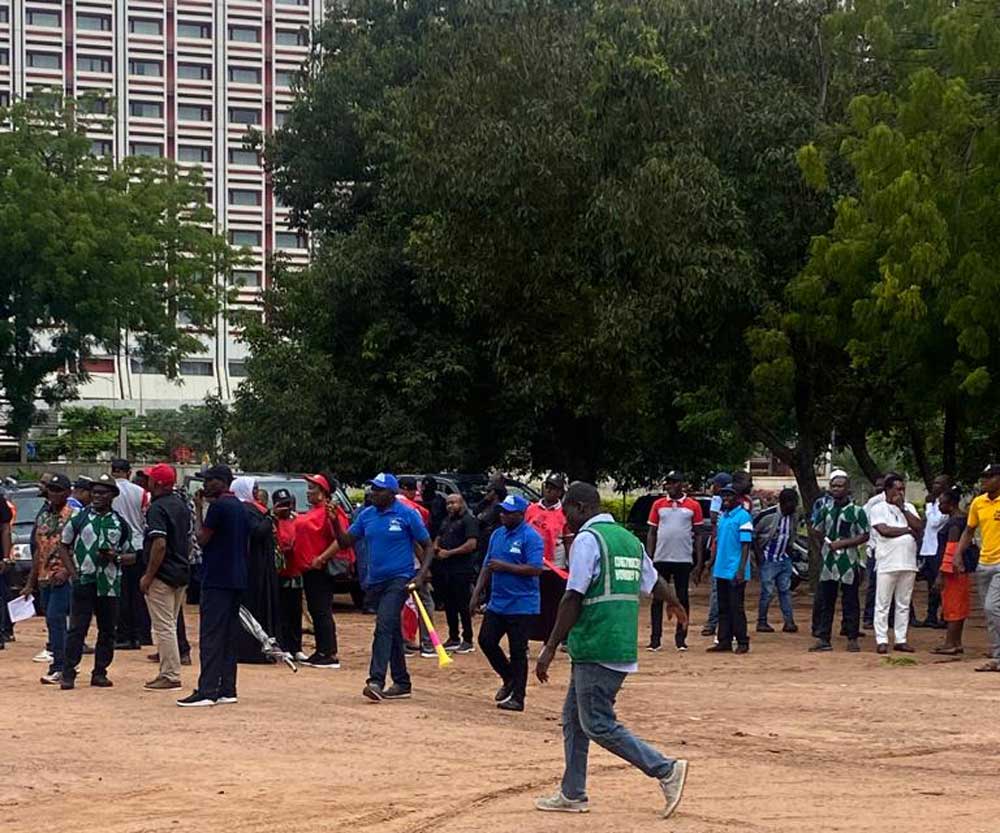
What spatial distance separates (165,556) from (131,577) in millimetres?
3725

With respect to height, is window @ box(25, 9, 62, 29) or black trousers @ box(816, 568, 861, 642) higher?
window @ box(25, 9, 62, 29)

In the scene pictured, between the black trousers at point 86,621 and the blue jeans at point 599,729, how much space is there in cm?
628

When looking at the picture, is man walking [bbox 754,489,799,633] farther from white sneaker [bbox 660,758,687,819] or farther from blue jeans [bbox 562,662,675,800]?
white sneaker [bbox 660,758,687,819]

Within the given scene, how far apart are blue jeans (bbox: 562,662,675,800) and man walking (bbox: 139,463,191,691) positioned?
560cm

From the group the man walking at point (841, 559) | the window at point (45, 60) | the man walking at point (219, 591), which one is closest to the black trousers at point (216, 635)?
the man walking at point (219, 591)

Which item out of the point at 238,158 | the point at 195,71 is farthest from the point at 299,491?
the point at 195,71

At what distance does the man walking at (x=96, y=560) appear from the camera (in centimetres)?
1448

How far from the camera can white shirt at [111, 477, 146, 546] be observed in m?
17.3

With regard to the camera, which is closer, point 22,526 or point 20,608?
point 20,608

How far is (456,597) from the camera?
18484 millimetres

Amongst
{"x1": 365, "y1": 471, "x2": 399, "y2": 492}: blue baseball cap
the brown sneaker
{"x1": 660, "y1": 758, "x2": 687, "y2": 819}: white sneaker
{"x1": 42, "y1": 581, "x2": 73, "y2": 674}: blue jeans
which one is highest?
{"x1": 365, "y1": 471, "x2": 399, "y2": 492}: blue baseball cap

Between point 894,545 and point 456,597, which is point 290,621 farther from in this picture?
point 894,545

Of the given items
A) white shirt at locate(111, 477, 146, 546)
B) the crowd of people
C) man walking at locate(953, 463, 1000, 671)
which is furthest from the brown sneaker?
man walking at locate(953, 463, 1000, 671)

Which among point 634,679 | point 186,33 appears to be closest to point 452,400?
point 634,679
